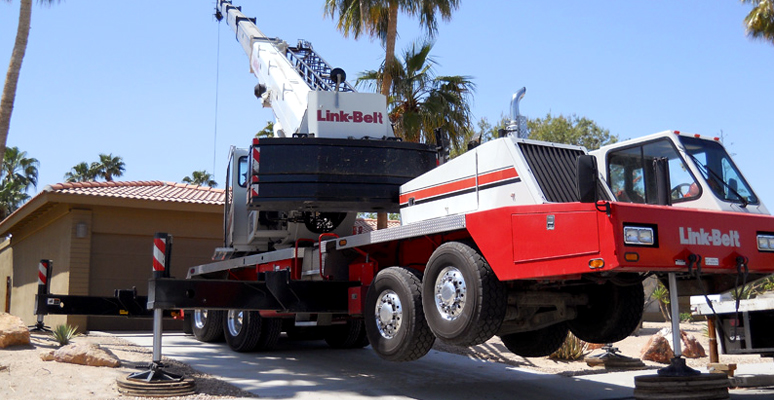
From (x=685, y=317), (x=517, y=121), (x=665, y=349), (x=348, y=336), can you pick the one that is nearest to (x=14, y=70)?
(x=348, y=336)

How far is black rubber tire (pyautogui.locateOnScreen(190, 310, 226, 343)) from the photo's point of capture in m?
12.7

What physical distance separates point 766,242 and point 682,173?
3.19 feet

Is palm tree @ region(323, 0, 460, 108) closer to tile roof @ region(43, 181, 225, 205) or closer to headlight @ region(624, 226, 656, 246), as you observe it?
tile roof @ region(43, 181, 225, 205)

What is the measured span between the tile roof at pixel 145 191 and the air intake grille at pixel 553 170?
39.2 feet

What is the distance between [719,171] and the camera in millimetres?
7090

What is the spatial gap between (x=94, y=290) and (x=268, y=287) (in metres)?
10.0

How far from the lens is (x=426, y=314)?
22.8 feet

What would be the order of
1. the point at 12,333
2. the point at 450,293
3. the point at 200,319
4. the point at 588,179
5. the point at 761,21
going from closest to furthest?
1. the point at 588,179
2. the point at 450,293
3. the point at 12,333
4. the point at 200,319
5. the point at 761,21

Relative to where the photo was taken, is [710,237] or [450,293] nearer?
[710,237]

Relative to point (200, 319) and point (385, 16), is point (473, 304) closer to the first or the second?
point (200, 319)

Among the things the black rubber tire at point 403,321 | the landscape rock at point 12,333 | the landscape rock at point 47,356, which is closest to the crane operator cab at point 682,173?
the black rubber tire at point 403,321

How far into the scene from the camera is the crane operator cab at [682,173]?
6.85m

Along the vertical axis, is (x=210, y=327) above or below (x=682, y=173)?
below

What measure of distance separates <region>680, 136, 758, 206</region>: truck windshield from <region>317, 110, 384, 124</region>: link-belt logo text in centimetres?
414
